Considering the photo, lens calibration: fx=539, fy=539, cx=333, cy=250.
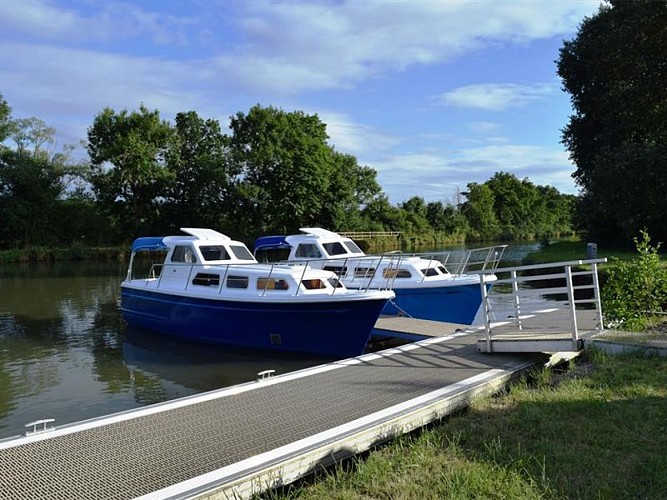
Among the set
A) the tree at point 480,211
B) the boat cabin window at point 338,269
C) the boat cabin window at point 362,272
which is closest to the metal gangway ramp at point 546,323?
the boat cabin window at point 362,272

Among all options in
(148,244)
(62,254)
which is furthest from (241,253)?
(62,254)

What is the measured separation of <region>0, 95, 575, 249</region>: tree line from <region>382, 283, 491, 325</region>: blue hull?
36.4 metres

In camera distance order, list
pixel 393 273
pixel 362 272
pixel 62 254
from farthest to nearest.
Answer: pixel 62 254
pixel 362 272
pixel 393 273

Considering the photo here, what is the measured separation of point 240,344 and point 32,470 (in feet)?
28.2

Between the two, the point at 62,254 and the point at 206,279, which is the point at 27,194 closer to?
the point at 62,254

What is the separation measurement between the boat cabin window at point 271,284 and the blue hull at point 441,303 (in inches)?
145

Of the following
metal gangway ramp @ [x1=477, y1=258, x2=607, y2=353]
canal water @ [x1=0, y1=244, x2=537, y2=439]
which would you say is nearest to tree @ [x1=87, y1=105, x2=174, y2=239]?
canal water @ [x1=0, y1=244, x2=537, y2=439]

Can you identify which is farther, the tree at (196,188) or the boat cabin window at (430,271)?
the tree at (196,188)

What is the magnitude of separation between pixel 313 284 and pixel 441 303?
4113 millimetres

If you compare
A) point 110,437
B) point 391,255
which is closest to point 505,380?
point 110,437

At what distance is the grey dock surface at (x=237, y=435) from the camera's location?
420cm

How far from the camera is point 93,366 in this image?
40.4 ft

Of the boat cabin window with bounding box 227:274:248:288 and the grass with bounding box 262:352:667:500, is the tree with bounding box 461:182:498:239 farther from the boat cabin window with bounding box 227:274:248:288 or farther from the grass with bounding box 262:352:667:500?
the grass with bounding box 262:352:667:500

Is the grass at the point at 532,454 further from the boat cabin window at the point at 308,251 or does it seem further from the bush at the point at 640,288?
the boat cabin window at the point at 308,251
